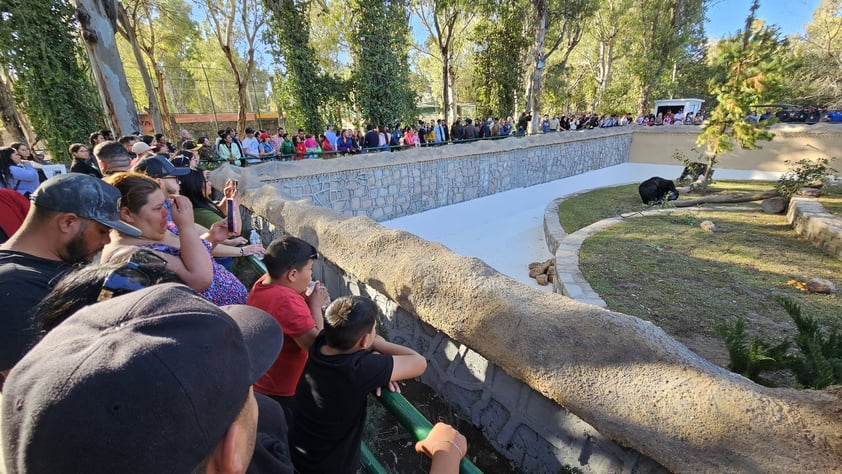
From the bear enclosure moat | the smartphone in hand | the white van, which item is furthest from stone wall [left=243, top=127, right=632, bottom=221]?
the white van

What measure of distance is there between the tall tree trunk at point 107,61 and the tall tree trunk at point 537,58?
13.2 m

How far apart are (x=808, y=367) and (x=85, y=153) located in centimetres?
767

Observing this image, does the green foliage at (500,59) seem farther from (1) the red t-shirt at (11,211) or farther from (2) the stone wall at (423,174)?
(1) the red t-shirt at (11,211)

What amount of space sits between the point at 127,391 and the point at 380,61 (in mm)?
12605

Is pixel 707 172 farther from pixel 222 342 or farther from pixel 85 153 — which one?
pixel 85 153

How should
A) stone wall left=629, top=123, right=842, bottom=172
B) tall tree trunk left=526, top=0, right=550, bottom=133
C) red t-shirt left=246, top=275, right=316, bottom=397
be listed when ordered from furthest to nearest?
stone wall left=629, top=123, right=842, bottom=172, tall tree trunk left=526, top=0, right=550, bottom=133, red t-shirt left=246, top=275, right=316, bottom=397

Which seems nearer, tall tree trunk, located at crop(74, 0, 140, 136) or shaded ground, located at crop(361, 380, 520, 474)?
shaded ground, located at crop(361, 380, 520, 474)

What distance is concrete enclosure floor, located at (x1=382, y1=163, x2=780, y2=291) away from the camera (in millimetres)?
7142

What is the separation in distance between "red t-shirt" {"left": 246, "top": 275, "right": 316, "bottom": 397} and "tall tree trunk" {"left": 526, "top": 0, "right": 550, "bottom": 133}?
615 inches

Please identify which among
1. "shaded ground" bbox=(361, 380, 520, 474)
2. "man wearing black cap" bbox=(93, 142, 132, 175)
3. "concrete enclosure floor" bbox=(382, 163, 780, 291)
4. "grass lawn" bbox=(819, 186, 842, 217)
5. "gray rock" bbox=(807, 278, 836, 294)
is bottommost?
"concrete enclosure floor" bbox=(382, 163, 780, 291)

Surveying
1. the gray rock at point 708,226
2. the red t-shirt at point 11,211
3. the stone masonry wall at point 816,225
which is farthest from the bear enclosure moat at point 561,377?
the gray rock at point 708,226

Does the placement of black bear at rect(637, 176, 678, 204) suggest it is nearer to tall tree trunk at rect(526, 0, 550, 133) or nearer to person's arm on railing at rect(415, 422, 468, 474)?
tall tree trunk at rect(526, 0, 550, 133)

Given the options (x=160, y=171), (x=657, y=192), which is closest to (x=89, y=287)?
(x=160, y=171)

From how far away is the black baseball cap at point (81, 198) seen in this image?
1.46 metres
